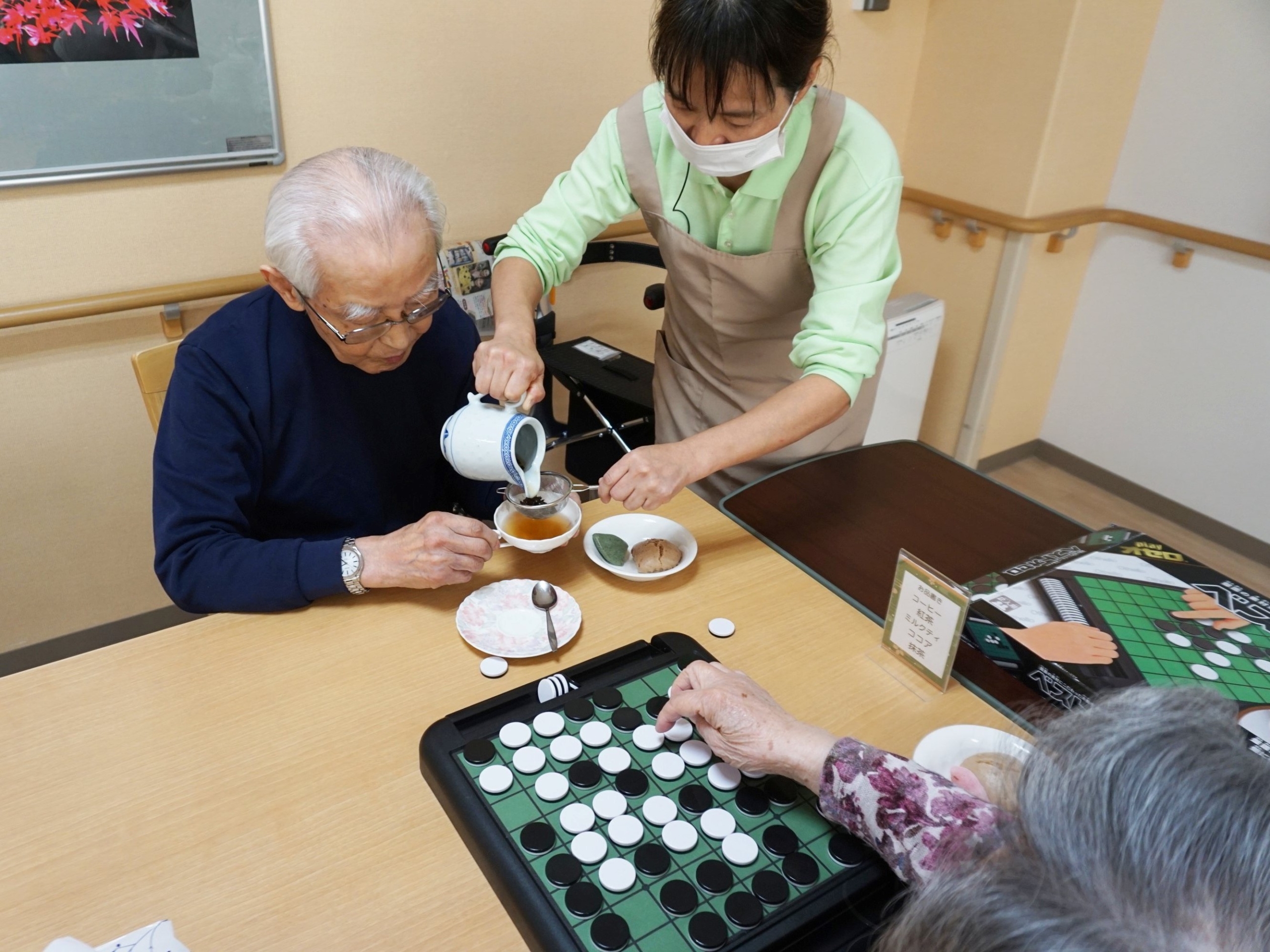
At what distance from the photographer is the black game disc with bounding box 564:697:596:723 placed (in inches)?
39.2

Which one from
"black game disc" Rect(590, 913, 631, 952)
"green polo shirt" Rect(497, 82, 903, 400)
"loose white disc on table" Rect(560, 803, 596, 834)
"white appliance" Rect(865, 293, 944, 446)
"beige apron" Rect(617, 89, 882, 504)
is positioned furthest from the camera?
"white appliance" Rect(865, 293, 944, 446)

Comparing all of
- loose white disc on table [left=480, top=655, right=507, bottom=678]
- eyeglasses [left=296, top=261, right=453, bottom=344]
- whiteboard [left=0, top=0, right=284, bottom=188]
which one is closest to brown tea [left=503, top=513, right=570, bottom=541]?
loose white disc on table [left=480, top=655, right=507, bottom=678]

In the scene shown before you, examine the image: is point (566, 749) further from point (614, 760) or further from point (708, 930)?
point (708, 930)

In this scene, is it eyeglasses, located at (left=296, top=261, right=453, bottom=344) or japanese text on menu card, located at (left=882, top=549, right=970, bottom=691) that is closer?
japanese text on menu card, located at (left=882, top=549, right=970, bottom=691)

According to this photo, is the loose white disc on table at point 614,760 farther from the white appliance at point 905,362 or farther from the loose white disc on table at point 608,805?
the white appliance at point 905,362

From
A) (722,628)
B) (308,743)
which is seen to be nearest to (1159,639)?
(722,628)

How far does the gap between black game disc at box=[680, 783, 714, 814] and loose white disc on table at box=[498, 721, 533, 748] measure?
0.58 feet

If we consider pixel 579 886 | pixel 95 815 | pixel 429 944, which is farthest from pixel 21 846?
pixel 579 886

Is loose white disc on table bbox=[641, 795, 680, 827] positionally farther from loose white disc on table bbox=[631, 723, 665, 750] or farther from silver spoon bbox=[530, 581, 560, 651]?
silver spoon bbox=[530, 581, 560, 651]

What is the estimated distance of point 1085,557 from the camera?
132 cm

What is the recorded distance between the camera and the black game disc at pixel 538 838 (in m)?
0.84

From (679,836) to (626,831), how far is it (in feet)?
0.17

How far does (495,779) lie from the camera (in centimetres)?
91

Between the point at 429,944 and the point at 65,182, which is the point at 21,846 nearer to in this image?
the point at 429,944
